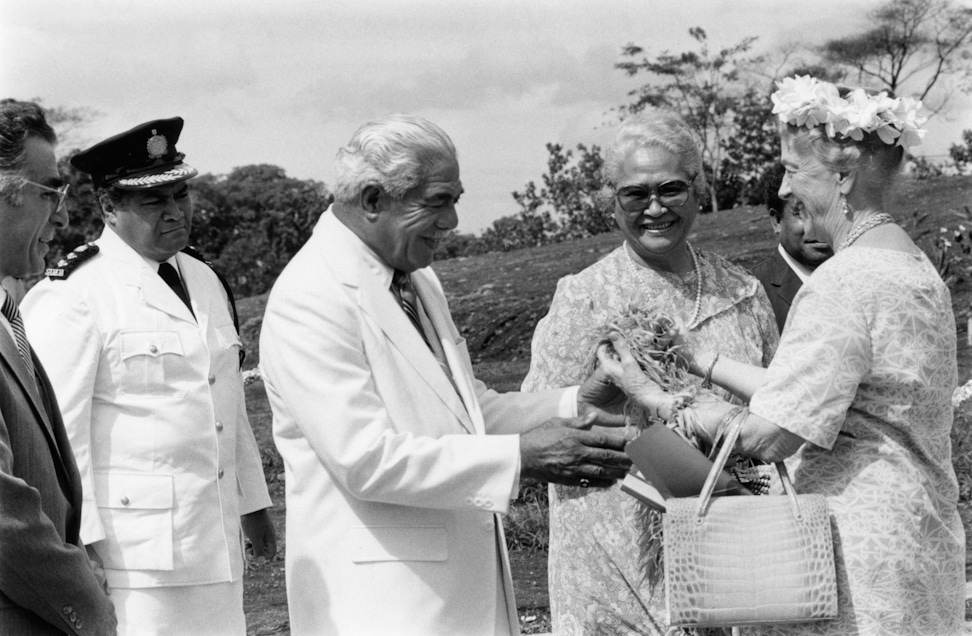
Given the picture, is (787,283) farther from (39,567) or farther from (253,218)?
(253,218)

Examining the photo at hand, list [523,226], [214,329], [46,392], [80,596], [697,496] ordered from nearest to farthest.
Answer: [80,596], [46,392], [697,496], [214,329], [523,226]

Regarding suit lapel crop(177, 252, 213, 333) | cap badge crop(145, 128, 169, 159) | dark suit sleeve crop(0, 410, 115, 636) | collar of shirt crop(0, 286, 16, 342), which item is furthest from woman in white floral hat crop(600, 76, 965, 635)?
cap badge crop(145, 128, 169, 159)

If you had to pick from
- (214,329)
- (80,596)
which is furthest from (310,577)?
(214,329)

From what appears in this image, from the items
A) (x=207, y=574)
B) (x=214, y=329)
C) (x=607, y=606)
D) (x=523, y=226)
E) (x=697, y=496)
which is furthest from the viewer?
(x=523, y=226)

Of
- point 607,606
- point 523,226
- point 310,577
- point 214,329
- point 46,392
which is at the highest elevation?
point 523,226

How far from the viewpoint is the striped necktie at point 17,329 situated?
8.28ft

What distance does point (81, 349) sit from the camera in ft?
12.2

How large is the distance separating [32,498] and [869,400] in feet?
6.24

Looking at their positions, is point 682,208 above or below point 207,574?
above

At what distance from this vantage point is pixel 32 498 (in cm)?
223

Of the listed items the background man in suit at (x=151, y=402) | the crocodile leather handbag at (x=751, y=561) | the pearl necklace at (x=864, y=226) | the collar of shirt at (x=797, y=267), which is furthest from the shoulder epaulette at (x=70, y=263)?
the collar of shirt at (x=797, y=267)

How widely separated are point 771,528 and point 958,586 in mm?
583

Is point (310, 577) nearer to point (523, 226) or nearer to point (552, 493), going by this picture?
point (552, 493)

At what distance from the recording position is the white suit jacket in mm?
2875
